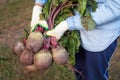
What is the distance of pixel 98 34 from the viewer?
8.38ft

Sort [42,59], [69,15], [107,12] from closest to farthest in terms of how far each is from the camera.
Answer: [107,12]
[42,59]
[69,15]

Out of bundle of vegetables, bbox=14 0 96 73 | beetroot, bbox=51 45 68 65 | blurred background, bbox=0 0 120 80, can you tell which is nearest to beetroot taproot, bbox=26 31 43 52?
bundle of vegetables, bbox=14 0 96 73

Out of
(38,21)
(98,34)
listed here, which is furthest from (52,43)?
(98,34)

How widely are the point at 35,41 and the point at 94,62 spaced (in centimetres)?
50

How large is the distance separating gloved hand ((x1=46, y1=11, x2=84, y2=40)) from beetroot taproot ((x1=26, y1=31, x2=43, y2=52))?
0.08 metres

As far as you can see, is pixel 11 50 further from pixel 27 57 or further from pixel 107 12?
pixel 107 12

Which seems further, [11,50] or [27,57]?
[11,50]

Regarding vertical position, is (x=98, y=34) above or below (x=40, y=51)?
above

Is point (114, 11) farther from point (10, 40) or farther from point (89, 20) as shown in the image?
point (10, 40)

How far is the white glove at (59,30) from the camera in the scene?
98.8 inches

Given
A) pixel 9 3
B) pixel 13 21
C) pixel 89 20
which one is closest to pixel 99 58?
pixel 89 20

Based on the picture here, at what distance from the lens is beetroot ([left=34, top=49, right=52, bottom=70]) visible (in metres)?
2.48

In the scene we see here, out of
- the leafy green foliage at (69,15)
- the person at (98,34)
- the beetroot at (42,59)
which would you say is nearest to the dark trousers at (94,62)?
the person at (98,34)

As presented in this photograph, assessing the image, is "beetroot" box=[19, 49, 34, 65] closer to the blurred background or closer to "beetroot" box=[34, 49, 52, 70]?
"beetroot" box=[34, 49, 52, 70]
